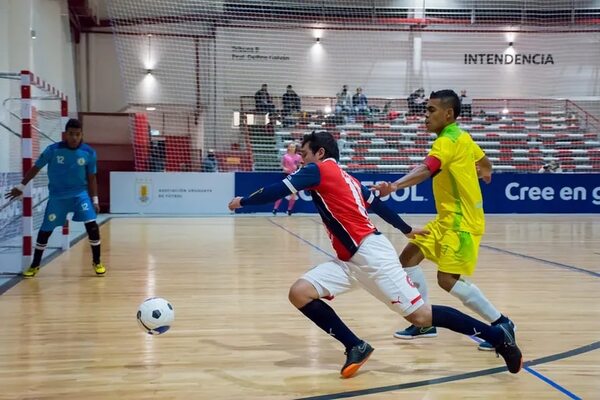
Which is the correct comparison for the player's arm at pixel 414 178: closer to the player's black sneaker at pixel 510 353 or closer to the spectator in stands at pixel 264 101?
the player's black sneaker at pixel 510 353

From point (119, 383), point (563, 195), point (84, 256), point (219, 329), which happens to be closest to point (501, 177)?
point (563, 195)

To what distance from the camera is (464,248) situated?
171 inches

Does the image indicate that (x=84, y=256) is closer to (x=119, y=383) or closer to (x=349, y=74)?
(x=119, y=383)

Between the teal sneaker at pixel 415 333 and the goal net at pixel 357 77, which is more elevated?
the goal net at pixel 357 77

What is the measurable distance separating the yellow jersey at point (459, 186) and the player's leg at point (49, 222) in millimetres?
4772

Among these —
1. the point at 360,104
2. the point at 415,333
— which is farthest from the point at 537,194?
the point at 415,333

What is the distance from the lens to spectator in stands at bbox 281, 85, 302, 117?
21469 mm

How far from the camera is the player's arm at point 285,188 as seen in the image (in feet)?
12.4

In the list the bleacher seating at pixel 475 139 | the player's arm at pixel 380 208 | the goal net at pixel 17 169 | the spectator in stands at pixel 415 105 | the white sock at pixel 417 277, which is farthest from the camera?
the spectator in stands at pixel 415 105

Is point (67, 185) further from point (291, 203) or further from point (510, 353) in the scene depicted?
point (291, 203)

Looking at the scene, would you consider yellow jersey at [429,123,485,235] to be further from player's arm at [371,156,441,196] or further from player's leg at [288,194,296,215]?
player's leg at [288,194,296,215]

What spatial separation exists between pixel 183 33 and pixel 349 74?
5.93m

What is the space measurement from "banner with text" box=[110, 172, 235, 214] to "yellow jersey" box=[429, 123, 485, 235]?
13546mm

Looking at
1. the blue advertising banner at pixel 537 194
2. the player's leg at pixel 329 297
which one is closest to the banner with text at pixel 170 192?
the blue advertising banner at pixel 537 194
